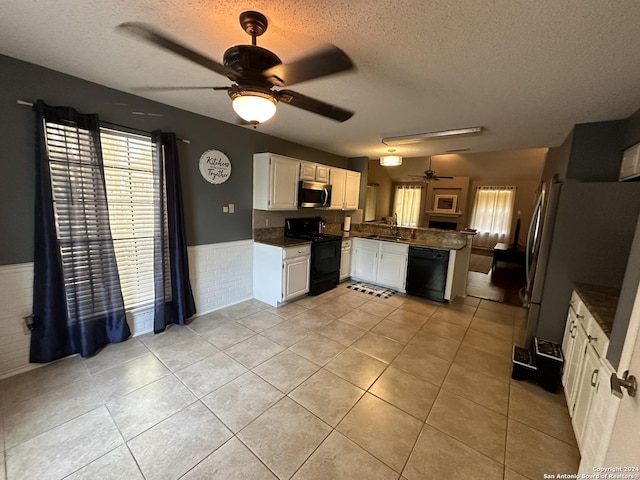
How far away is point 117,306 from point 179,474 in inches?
69.7

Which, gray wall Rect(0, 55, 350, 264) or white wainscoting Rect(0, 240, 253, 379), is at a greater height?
gray wall Rect(0, 55, 350, 264)

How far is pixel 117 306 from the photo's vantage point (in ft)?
8.28

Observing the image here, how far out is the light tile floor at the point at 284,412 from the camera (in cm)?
146

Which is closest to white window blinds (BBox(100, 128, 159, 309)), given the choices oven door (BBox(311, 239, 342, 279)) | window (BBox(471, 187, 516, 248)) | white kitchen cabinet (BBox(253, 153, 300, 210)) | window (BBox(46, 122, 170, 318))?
window (BBox(46, 122, 170, 318))

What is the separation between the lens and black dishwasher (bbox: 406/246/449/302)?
12.8ft

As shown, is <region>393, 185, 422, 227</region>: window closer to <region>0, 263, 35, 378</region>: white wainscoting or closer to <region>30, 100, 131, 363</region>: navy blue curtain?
<region>30, 100, 131, 363</region>: navy blue curtain

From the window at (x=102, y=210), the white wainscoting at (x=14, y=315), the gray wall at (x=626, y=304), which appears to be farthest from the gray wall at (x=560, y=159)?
the white wainscoting at (x=14, y=315)

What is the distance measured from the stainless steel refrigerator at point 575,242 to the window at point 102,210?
12.3 ft

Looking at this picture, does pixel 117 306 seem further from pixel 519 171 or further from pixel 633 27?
pixel 519 171

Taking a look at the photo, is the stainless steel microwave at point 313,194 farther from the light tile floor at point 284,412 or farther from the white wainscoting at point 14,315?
the white wainscoting at point 14,315

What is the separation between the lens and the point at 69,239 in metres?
2.18

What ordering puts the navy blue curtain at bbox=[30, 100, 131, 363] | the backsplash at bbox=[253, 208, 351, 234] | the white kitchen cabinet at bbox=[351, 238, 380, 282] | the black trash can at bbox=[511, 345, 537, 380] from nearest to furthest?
the navy blue curtain at bbox=[30, 100, 131, 363] < the black trash can at bbox=[511, 345, 537, 380] < the backsplash at bbox=[253, 208, 351, 234] < the white kitchen cabinet at bbox=[351, 238, 380, 282]

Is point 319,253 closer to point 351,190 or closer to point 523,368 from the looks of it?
point 351,190

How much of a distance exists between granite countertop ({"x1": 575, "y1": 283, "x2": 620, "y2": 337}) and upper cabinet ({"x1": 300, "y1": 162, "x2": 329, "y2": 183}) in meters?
3.25
